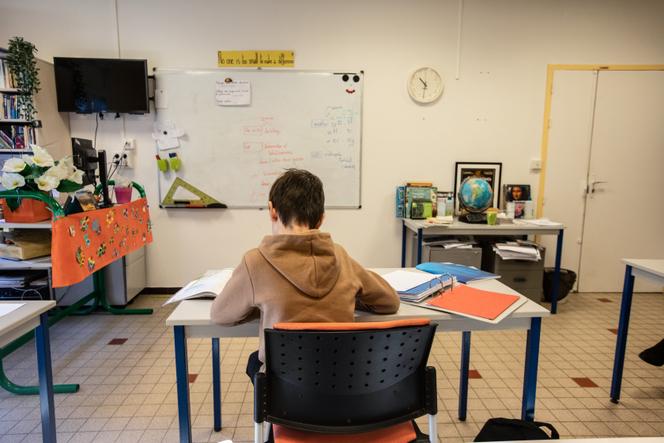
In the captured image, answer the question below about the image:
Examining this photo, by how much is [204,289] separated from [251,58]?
2.67m

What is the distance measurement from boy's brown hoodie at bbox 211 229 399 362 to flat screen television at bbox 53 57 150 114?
9.37 ft

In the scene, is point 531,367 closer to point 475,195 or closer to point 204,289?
point 204,289

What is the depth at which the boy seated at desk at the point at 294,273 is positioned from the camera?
3.48 feet

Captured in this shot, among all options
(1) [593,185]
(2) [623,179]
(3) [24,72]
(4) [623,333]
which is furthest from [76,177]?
(2) [623,179]

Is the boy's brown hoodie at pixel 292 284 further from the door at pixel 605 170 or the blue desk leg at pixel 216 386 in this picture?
the door at pixel 605 170

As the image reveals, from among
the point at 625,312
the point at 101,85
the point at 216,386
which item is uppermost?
the point at 101,85

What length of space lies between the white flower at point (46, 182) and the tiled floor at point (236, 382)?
1105mm

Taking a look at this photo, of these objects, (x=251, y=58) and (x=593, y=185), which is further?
(x=593, y=185)

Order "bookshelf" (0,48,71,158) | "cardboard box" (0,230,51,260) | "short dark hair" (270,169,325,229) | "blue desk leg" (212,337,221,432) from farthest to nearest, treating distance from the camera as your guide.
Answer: "bookshelf" (0,48,71,158) < "cardboard box" (0,230,51,260) < "blue desk leg" (212,337,221,432) < "short dark hair" (270,169,325,229)

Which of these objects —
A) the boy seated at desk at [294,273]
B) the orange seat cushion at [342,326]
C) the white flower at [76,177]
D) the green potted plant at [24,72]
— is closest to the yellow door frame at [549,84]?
the boy seated at desk at [294,273]

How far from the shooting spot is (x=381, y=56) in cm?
354

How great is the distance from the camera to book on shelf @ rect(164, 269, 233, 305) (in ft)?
4.51

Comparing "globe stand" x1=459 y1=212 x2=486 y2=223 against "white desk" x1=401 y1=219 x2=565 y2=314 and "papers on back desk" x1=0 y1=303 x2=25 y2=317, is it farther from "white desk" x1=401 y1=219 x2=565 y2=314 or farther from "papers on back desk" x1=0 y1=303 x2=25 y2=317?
"papers on back desk" x1=0 y1=303 x2=25 y2=317

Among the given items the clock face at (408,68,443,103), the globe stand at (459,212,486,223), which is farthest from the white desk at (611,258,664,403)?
the clock face at (408,68,443,103)
